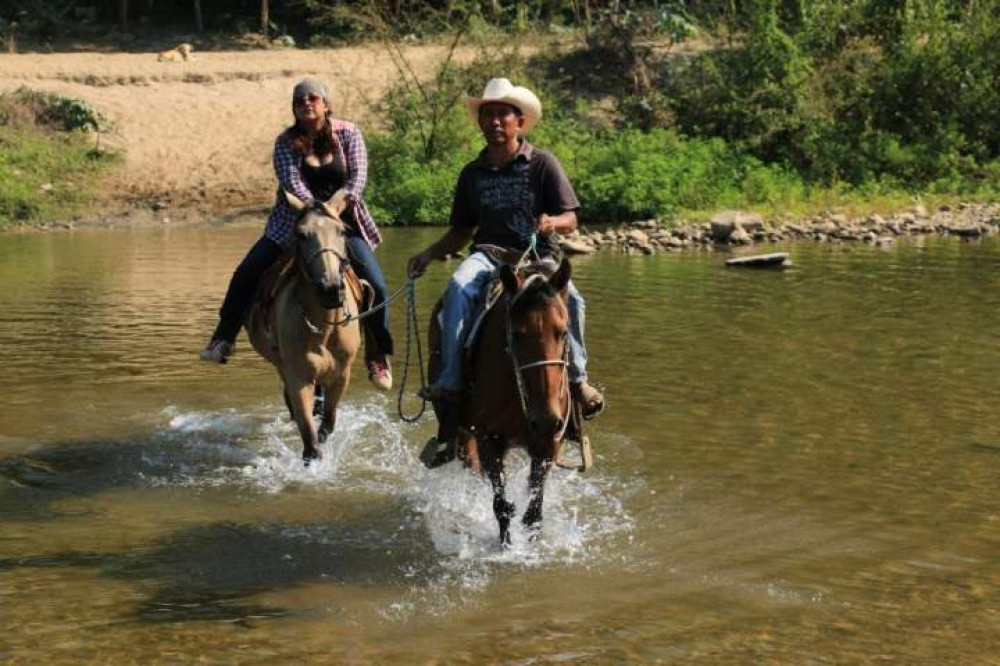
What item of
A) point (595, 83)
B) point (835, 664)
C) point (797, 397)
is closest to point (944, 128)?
point (595, 83)

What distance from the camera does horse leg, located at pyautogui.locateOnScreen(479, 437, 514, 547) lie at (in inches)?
306

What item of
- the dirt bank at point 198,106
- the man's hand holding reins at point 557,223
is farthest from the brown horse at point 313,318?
the dirt bank at point 198,106

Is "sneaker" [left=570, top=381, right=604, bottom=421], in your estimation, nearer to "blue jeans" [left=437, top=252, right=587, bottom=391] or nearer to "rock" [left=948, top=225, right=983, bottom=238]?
"blue jeans" [left=437, top=252, right=587, bottom=391]

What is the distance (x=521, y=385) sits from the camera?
7.01m

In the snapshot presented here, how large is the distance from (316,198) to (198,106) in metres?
27.9

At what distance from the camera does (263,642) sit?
255 inches

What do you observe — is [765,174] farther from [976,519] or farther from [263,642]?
[263,642]

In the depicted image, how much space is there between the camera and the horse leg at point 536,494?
7.66 m

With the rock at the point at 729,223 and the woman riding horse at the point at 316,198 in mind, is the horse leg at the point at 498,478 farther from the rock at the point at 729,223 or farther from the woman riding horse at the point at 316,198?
the rock at the point at 729,223

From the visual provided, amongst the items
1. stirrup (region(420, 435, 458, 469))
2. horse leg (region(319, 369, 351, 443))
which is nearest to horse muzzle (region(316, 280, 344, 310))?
horse leg (region(319, 369, 351, 443))

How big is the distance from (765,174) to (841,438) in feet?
66.0

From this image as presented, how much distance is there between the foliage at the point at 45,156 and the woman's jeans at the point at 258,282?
21.6m

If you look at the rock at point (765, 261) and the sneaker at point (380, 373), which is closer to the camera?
the sneaker at point (380, 373)

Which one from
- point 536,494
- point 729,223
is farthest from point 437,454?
point 729,223
